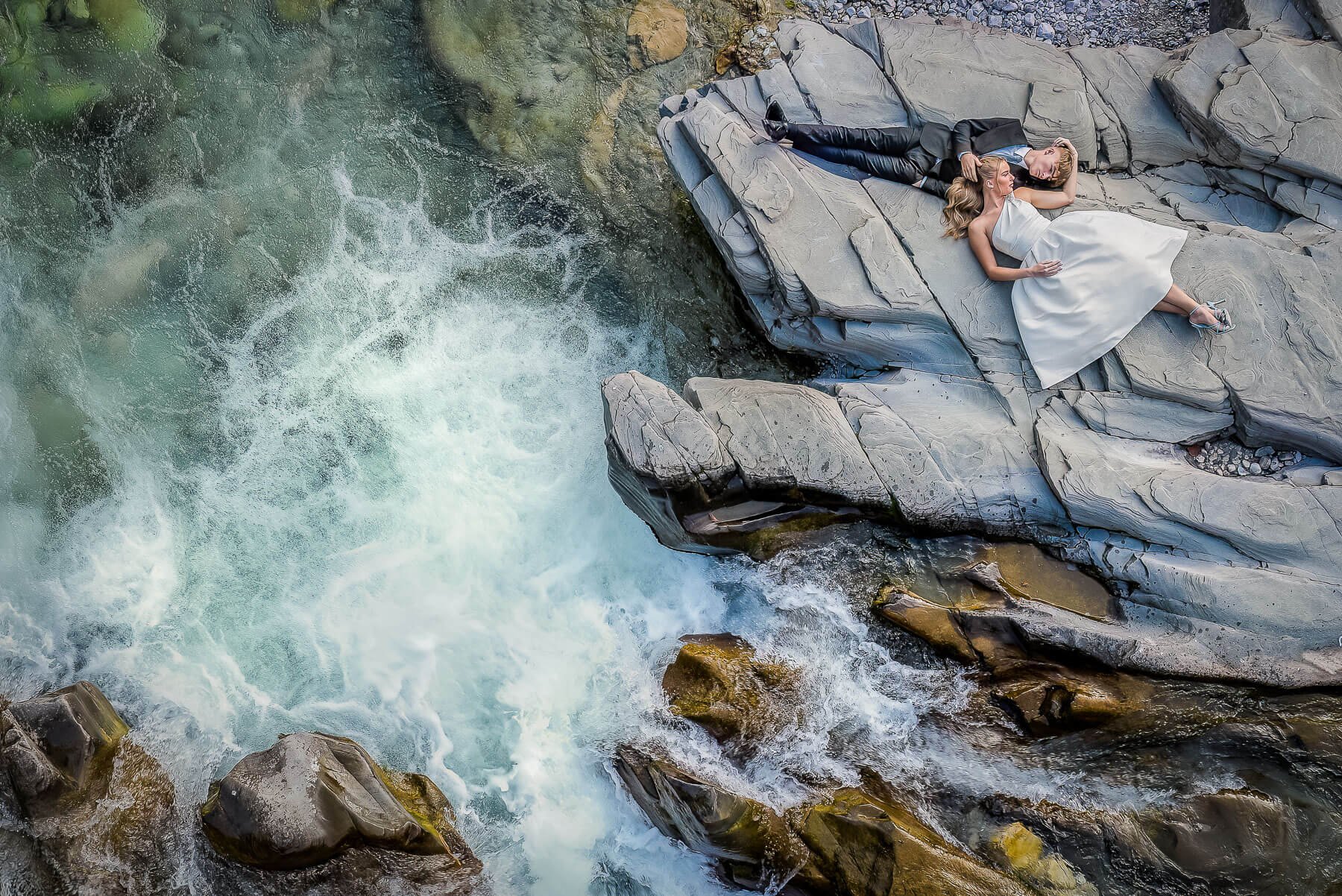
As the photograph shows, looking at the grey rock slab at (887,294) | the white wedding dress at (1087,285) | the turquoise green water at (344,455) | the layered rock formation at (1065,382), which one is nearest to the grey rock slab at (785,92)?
the layered rock formation at (1065,382)

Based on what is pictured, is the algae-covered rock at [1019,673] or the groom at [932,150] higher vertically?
the groom at [932,150]

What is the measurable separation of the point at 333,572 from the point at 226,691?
3.60 feet

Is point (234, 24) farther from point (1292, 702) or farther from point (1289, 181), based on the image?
point (1292, 702)

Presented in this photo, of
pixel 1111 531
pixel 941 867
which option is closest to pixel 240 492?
pixel 941 867

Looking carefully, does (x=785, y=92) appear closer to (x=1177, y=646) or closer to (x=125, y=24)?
(x=1177, y=646)

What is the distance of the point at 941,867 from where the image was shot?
4828 millimetres

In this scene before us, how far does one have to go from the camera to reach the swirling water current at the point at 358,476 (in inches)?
237

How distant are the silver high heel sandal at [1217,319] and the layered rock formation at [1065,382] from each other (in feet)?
0.23

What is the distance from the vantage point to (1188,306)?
621 centimetres

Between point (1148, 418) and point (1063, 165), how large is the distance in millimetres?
2070

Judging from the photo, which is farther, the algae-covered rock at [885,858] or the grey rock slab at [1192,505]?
the grey rock slab at [1192,505]

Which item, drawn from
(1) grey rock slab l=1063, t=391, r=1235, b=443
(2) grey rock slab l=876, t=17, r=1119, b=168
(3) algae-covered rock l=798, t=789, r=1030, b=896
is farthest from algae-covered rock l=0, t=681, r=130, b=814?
(2) grey rock slab l=876, t=17, r=1119, b=168

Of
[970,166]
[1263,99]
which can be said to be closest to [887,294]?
[970,166]

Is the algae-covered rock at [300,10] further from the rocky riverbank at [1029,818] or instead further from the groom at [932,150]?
the rocky riverbank at [1029,818]
